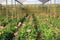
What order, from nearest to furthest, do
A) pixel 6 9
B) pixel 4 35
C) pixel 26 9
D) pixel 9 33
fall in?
pixel 4 35 → pixel 9 33 → pixel 6 9 → pixel 26 9

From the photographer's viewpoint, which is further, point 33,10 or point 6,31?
point 33,10

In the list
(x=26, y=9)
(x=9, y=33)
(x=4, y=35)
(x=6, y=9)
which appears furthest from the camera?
(x=26, y=9)

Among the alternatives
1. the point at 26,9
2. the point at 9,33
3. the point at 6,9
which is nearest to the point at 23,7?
the point at 26,9

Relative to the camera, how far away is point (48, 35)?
11.2m

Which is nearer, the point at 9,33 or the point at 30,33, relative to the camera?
the point at 30,33

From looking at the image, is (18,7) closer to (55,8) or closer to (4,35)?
(55,8)

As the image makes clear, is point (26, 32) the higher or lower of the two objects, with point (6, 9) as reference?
higher

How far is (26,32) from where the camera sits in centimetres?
1110

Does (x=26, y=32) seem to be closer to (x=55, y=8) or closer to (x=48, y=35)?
(x=48, y=35)

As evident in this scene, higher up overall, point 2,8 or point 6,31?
point 6,31

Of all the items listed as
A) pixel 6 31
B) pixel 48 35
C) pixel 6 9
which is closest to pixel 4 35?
pixel 6 31

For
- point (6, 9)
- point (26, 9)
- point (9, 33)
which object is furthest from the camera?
point (26, 9)

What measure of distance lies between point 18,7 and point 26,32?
96.6 ft

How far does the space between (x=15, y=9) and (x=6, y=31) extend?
27372mm
